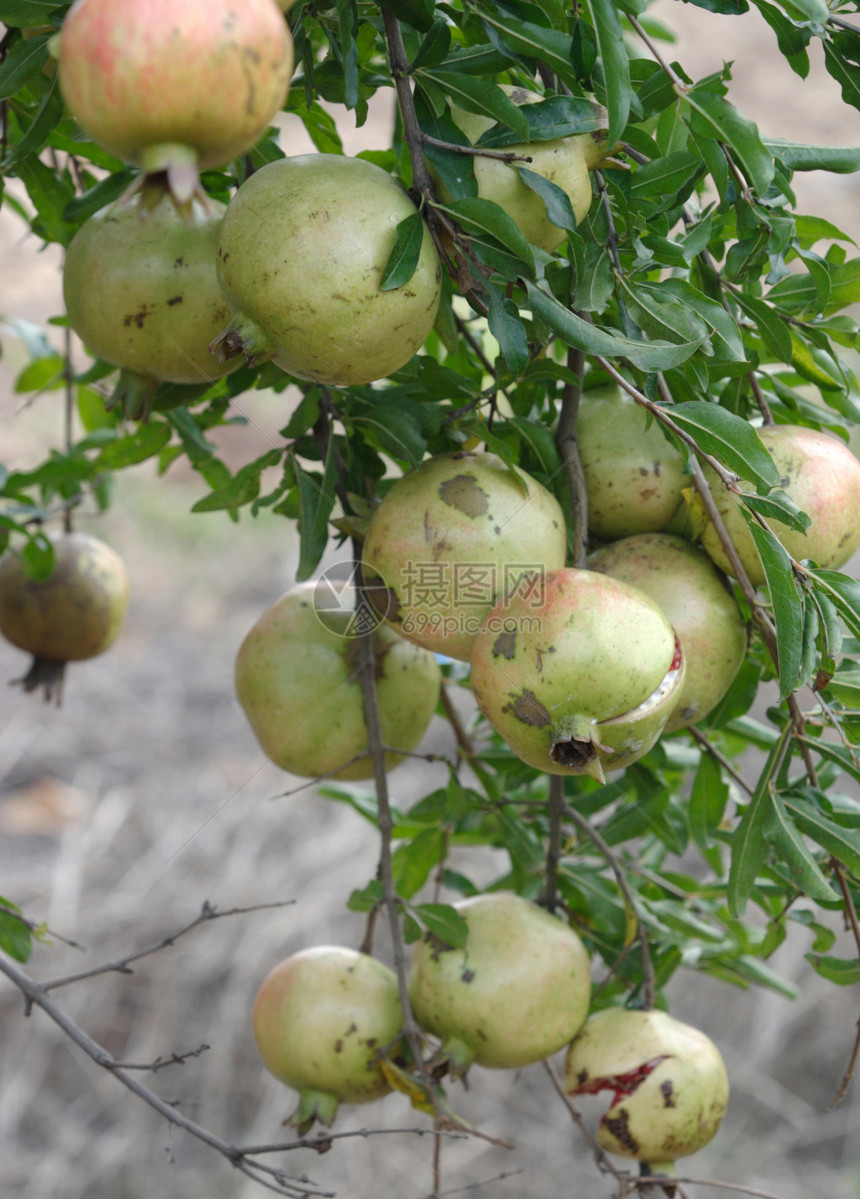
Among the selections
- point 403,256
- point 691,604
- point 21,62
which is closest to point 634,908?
point 691,604

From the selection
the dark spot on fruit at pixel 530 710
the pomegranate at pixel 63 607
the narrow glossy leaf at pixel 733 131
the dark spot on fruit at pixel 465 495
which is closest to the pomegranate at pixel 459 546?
the dark spot on fruit at pixel 465 495

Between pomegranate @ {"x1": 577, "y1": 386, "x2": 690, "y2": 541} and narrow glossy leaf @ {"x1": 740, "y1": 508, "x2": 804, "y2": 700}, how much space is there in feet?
0.68

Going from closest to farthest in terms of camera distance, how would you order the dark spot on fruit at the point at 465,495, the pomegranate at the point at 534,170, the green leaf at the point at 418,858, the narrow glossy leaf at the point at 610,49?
the narrow glossy leaf at the point at 610,49, the pomegranate at the point at 534,170, the dark spot on fruit at the point at 465,495, the green leaf at the point at 418,858

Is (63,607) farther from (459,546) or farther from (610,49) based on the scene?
(610,49)


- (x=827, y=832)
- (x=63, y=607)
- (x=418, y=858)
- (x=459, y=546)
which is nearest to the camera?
(x=459, y=546)

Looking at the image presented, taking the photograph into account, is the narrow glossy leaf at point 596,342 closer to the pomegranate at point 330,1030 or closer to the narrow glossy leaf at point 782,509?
the narrow glossy leaf at point 782,509

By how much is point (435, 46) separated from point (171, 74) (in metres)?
0.36

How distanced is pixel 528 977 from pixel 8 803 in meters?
2.92

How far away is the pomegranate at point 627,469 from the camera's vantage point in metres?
1.08

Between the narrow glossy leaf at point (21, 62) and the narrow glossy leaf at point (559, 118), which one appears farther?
the narrow glossy leaf at point (21, 62)

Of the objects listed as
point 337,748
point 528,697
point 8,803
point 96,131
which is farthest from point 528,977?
point 8,803

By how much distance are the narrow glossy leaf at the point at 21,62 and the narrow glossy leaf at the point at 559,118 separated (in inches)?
18.1

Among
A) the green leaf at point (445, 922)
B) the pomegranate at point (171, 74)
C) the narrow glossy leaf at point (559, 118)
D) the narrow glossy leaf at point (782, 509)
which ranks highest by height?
the pomegranate at point (171, 74)

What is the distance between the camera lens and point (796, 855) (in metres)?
1.01
